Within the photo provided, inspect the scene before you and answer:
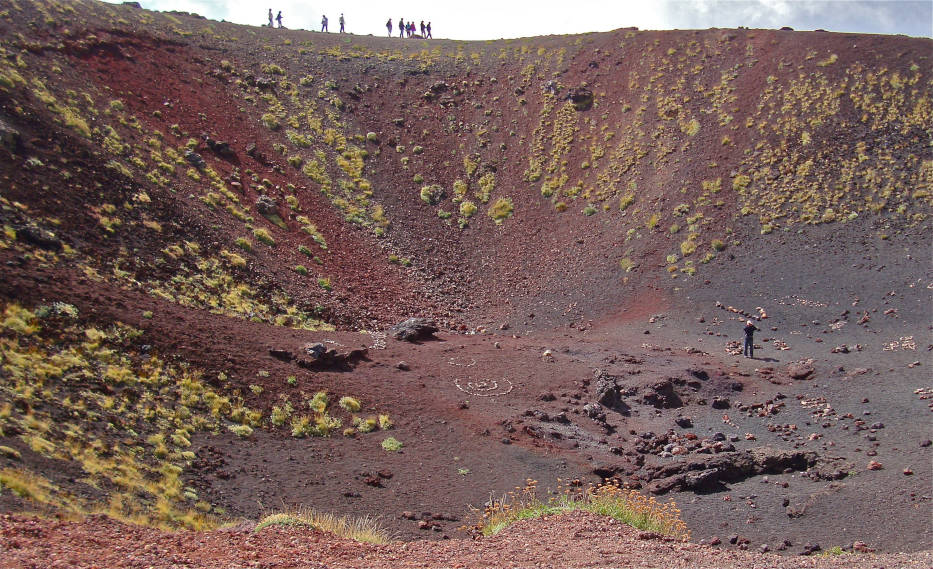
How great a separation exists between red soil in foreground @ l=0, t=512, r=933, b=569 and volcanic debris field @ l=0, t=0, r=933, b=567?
7cm

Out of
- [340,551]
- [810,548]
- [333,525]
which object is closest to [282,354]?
[333,525]

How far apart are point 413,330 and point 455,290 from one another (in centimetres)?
801

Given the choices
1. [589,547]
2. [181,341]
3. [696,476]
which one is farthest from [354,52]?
[589,547]

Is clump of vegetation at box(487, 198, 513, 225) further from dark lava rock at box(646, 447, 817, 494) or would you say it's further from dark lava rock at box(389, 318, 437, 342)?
dark lava rock at box(646, 447, 817, 494)

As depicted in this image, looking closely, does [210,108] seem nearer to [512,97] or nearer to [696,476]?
[512,97]

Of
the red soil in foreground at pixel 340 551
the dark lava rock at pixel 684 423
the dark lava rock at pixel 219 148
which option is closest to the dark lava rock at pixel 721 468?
the dark lava rock at pixel 684 423

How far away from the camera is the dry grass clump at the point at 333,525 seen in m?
9.84

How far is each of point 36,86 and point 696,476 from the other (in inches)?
1173

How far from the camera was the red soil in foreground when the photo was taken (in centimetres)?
795

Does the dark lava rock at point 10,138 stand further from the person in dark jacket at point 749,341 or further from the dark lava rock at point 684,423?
the person in dark jacket at point 749,341

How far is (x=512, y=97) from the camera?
147 feet

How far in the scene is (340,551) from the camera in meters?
8.94

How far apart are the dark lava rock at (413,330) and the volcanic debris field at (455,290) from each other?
3.4 inches

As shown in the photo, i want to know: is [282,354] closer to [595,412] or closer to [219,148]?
[595,412]
